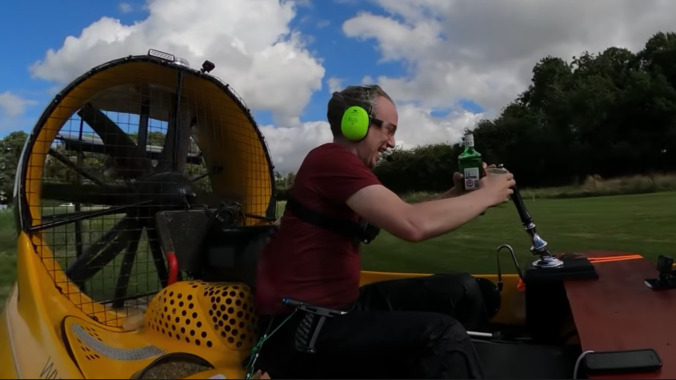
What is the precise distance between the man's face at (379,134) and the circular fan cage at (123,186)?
0.99 m

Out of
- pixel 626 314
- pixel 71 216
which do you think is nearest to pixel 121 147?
pixel 71 216

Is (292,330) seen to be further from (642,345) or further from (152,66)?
(152,66)

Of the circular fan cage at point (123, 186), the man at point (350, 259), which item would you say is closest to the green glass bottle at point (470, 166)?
the man at point (350, 259)

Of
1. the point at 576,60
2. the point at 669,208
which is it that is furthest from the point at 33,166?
the point at 576,60

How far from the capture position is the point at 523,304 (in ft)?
8.34

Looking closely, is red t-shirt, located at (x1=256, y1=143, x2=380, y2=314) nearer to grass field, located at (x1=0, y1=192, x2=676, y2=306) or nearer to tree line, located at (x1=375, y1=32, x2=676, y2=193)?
grass field, located at (x1=0, y1=192, x2=676, y2=306)

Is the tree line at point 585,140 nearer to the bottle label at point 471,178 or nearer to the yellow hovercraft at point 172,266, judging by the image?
the yellow hovercraft at point 172,266

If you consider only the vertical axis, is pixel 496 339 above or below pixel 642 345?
below

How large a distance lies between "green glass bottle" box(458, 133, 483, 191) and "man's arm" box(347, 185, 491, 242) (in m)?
0.22

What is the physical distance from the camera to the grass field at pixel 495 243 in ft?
17.1

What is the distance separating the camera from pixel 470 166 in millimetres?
1879

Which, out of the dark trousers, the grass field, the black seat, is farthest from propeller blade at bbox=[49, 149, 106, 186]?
the grass field

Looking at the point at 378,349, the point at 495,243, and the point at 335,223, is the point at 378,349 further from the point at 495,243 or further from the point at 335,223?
the point at 495,243

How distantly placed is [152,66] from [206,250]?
828 mm
